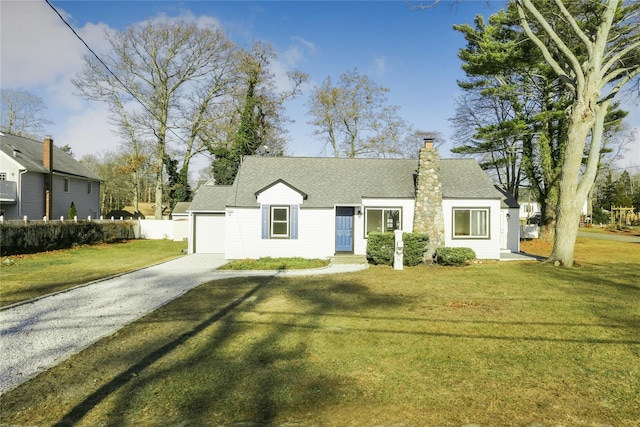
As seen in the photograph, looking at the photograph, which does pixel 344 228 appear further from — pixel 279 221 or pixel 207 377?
pixel 207 377

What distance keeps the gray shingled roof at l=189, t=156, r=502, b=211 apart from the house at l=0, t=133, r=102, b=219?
1593 centimetres

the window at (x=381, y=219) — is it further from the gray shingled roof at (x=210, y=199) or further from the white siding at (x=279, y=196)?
the gray shingled roof at (x=210, y=199)

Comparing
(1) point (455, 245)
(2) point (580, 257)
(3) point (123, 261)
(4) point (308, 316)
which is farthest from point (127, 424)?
(2) point (580, 257)

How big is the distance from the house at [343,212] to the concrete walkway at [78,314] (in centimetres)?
362

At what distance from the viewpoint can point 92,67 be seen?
1184 inches

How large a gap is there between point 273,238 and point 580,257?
14910 millimetres

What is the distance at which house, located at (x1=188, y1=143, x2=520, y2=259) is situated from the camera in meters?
16.7

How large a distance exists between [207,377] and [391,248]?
11.3 meters

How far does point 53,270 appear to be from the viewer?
13.8 m

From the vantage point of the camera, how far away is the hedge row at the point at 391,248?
15094 mm

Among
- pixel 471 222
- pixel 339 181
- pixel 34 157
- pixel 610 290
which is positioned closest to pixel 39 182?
pixel 34 157

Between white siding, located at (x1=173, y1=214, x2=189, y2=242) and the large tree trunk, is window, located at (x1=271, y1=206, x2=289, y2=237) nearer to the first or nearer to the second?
the large tree trunk

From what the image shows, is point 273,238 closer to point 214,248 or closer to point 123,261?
point 214,248

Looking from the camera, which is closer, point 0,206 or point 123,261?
point 123,261
